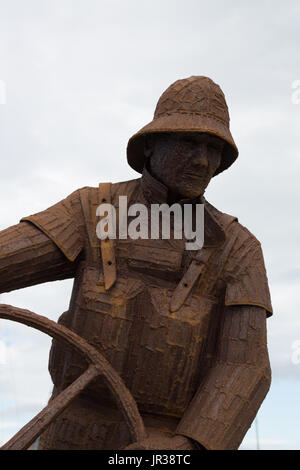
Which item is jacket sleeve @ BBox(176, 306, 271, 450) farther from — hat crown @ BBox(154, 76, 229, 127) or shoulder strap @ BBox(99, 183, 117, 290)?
hat crown @ BBox(154, 76, 229, 127)

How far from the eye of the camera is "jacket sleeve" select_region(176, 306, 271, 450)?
375cm

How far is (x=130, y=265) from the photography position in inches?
159

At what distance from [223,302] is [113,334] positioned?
27.4 inches

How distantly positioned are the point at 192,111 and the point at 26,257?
1253mm

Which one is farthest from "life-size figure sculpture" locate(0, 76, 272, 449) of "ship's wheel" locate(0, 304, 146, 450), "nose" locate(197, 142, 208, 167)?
"ship's wheel" locate(0, 304, 146, 450)

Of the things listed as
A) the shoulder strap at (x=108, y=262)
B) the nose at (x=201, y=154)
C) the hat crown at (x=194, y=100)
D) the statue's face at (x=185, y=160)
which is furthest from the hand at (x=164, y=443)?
the hat crown at (x=194, y=100)

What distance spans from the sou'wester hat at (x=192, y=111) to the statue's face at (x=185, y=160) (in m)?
0.06

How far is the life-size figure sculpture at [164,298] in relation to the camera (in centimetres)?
392

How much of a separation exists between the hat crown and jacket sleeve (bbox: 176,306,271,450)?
3.76 ft

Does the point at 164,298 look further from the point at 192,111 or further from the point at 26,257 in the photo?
the point at 192,111

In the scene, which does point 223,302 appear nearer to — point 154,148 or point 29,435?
point 154,148

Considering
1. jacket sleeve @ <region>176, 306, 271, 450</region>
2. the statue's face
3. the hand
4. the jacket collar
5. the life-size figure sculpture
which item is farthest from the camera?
the jacket collar

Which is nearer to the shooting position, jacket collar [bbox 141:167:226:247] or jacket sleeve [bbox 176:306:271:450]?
jacket sleeve [bbox 176:306:271:450]

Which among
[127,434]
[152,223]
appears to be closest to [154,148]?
[152,223]
